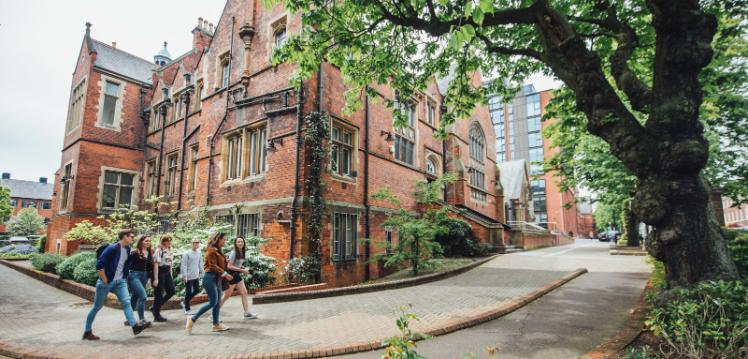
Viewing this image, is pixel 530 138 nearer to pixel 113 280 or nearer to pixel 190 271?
pixel 190 271

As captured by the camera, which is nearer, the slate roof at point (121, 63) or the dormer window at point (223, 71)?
the dormer window at point (223, 71)

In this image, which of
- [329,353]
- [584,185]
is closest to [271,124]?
[329,353]

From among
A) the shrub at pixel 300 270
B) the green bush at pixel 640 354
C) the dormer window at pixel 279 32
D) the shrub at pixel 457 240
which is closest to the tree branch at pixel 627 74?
the green bush at pixel 640 354

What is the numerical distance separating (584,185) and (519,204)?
1627cm

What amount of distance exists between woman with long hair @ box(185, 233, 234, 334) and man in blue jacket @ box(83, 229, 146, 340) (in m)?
0.98

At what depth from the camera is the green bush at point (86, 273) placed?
10383 millimetres

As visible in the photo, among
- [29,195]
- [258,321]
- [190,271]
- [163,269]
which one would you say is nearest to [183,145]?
[163,269]

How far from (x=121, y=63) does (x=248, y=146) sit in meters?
15.0

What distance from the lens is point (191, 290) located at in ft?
23.4

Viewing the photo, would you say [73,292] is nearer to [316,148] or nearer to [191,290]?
[191,290]

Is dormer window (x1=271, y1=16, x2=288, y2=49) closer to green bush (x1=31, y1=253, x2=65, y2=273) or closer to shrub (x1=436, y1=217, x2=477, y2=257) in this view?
shrub (x1=436, y1=217, x2=477, y2=257)

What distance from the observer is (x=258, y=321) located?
640 centimetres

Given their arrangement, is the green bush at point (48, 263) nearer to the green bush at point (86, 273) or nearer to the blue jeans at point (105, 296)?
the green bush at point (86, 273)

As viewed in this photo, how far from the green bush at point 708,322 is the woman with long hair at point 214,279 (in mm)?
5995
